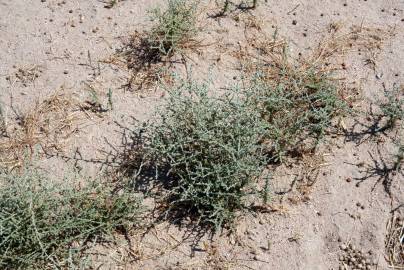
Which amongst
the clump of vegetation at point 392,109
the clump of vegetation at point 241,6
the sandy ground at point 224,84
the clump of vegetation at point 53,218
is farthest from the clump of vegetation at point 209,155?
the clump of vegetation at point 241,6

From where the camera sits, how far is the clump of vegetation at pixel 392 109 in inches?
146

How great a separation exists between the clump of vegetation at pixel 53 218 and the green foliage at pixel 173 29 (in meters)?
1.32

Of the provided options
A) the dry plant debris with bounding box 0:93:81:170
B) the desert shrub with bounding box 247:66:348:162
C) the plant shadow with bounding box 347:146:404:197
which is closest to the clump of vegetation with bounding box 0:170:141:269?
the dry plant debris with bounding box 0:93:81:170

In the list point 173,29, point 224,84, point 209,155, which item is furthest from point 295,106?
point 173,29

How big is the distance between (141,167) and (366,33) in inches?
85.1

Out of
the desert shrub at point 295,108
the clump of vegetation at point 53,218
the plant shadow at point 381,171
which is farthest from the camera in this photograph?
the desert shrub at point 295,108

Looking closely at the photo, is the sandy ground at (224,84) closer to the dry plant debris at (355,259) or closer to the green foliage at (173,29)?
the dry plant debris at (355,259)

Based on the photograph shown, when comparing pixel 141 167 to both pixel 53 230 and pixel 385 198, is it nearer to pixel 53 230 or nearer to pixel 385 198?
pixel 53 230

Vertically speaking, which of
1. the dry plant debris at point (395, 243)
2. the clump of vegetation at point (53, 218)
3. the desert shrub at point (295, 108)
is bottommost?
the clump of vegetation at point (53, 218)

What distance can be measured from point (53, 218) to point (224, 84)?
1.60 metres

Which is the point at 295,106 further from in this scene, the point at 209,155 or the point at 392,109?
the point at 209,155

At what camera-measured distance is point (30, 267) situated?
3045 mm

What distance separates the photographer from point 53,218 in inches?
125

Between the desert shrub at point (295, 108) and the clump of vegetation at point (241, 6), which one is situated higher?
the clump of vegetation at point (241, 6)
